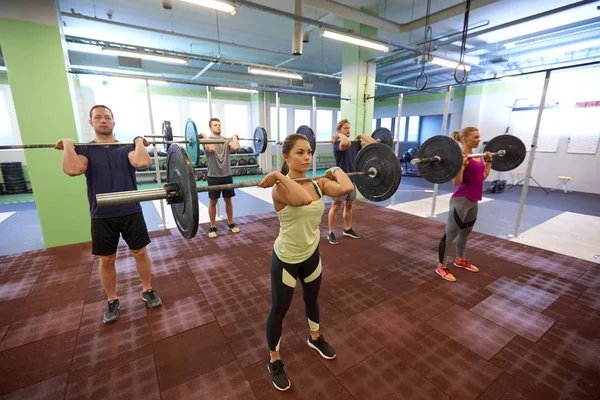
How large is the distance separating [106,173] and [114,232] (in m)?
0.42

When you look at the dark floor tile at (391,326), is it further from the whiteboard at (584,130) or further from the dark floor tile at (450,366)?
the whiteboard at (584,130)

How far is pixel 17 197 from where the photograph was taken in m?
6.43

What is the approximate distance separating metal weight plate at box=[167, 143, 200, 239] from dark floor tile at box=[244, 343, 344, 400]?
36.0 inches

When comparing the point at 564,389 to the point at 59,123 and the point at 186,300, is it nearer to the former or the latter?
the point at 186,300

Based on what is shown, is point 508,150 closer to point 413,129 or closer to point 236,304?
point 236,304

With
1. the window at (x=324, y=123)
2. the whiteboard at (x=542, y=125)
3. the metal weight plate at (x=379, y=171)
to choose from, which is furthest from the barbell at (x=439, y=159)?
the window at (x=324, y=123)

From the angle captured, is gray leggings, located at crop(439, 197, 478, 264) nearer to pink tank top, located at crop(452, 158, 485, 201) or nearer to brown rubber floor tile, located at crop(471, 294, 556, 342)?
pink tank top, located at crop(452, 158, 485, 201)

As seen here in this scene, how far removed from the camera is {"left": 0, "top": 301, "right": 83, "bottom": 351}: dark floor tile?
1865 millimetres

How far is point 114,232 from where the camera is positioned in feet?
6.38

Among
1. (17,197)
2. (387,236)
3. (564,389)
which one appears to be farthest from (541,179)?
(17,197)

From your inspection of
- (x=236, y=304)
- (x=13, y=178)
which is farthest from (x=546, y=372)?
(x=13, y=178)

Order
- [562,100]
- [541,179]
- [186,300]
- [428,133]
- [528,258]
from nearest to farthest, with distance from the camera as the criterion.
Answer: [186,300] → [528,258] → [562,100] → [541,179] → [428,133]

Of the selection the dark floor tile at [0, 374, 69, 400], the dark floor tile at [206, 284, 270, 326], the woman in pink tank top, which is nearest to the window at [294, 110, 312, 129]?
the woman in pink tank top

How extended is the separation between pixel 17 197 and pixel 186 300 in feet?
23.3
